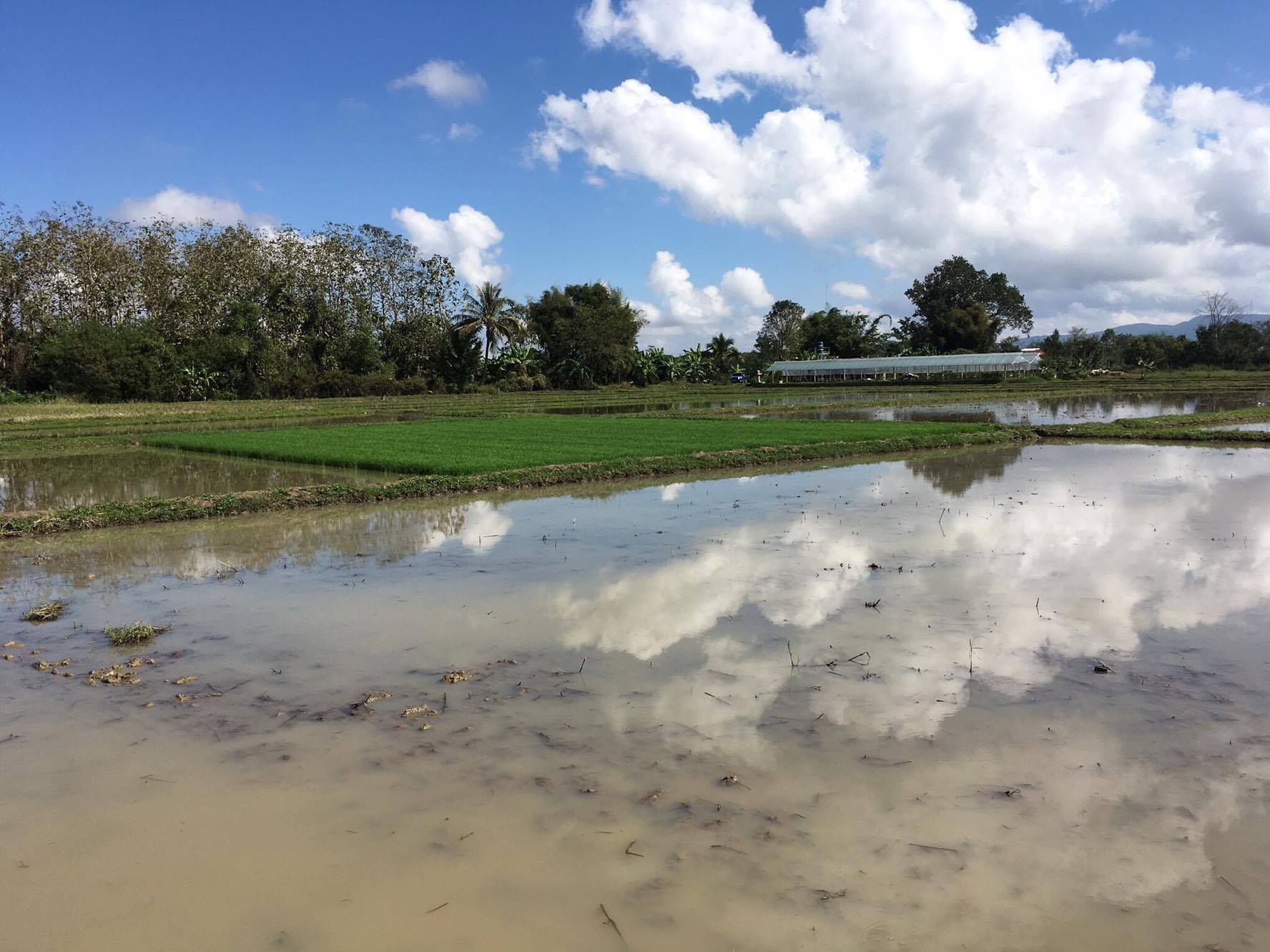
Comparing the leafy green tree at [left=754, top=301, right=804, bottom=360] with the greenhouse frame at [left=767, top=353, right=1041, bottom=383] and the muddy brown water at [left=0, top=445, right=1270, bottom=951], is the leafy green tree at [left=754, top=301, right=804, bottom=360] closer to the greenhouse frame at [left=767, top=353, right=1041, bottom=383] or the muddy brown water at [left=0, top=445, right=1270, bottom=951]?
the greenhouse frame at [left=767, top=353, right=1041, bottom=383]

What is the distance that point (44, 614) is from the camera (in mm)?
7207

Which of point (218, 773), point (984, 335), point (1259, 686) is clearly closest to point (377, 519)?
point (218, 773)

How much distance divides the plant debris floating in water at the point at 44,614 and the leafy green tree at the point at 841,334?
73.5 meters

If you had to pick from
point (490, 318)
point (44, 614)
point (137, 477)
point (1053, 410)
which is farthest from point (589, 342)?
point (44, 614)

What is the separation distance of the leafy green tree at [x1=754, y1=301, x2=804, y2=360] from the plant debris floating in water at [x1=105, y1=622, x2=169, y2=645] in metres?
72.7

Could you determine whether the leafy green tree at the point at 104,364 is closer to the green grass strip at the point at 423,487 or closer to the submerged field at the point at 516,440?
the submerged field at the point at 516,440

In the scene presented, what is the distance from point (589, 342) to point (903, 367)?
82.7 feet

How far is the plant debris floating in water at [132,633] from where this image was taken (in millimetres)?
6508

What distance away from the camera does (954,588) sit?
7422 mm

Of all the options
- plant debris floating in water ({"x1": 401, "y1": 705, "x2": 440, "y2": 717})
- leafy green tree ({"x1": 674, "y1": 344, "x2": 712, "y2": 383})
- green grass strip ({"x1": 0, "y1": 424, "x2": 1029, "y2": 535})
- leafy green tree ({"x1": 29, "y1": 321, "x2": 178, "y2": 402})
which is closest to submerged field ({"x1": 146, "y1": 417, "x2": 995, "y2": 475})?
green grass strip ({"x1": 0, "y1": 424, "x2": 1029, "y2": 535})

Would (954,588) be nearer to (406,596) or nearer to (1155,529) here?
(1155,529)

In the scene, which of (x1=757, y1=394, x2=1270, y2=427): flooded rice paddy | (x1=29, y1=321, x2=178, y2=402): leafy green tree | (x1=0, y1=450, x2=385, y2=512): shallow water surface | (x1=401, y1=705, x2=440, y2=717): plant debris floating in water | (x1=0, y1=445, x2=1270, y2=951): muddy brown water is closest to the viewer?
(x1=0, y1=445, x2=1270, y2=951): muddy brown water

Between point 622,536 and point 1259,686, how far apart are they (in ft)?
21.1

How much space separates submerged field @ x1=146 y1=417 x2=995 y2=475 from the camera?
55.0ft
